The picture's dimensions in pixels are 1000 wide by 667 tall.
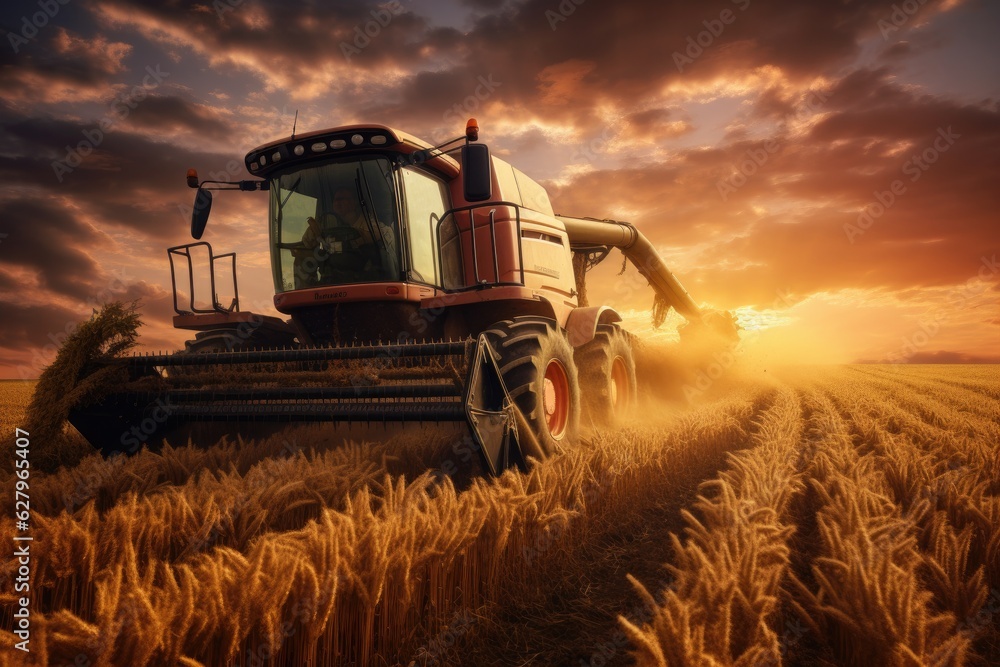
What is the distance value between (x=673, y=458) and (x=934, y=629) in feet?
11.9

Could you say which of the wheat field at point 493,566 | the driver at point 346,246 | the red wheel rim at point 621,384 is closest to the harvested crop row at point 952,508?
the wheat field at point 493,566

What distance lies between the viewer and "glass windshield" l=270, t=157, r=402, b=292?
16.7ft

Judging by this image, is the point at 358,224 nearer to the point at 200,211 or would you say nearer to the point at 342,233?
the point at 342,233

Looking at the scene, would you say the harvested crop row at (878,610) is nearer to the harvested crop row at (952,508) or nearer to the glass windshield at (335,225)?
the harvested crop row at (952,508)

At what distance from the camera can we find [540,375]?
4371 millimetres

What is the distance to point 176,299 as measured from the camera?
5789mm

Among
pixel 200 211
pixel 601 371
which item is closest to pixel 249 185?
pixel 200 211

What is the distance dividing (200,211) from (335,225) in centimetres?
144

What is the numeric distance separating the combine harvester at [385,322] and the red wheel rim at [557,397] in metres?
0.01

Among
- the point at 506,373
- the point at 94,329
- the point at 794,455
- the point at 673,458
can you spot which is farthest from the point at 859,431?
the point at 94,329

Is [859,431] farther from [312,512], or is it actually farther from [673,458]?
[312,512]

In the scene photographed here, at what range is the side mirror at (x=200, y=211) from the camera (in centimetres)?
557

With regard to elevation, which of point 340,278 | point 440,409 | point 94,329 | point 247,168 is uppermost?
point 247,168

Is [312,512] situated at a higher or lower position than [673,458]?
higher
